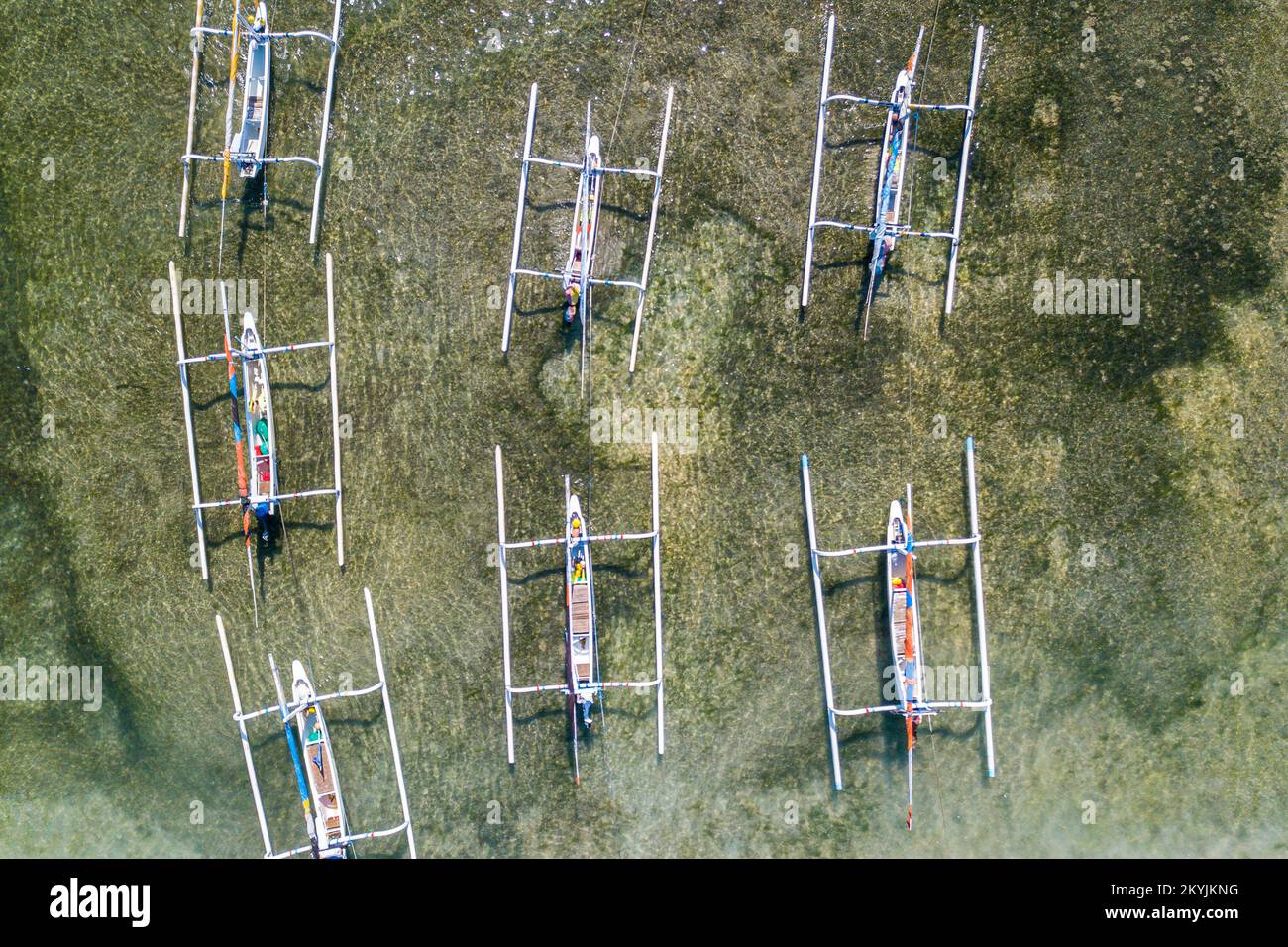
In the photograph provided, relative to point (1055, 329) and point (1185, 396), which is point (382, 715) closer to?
point (1055, 329)

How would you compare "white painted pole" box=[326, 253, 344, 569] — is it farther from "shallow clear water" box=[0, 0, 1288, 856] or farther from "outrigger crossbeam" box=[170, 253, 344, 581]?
"shallow clear water" box=[0, 0, 1288, 856]

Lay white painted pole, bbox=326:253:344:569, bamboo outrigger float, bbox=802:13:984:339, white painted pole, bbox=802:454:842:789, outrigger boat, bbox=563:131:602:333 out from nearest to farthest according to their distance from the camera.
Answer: outrigger boat, bbox=563:131:602:333, bamboo outrigger float, bbox=802:13:984:339, white painted pole, bbox=326:253:344:569, white painted pole, bbox=802:454:842:789

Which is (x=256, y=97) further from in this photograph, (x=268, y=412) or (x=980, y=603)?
(x=980, y=603)

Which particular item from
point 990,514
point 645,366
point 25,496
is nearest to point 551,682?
point 645,366

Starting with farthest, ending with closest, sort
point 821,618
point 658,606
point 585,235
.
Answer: point 821,618, point 658,606, point 585,235

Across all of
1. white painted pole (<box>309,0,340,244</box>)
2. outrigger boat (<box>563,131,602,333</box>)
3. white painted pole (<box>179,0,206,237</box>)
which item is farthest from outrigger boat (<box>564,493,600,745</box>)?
white painted pole (<box>179,0,206,237</box>)

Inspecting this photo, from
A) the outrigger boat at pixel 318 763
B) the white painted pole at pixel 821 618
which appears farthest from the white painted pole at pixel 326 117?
the white painted pole at pixel 821 618

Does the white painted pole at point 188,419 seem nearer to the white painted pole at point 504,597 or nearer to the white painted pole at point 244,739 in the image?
the white painted pole at point 244,739

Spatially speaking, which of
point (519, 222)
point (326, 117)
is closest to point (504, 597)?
point (519, 222)
